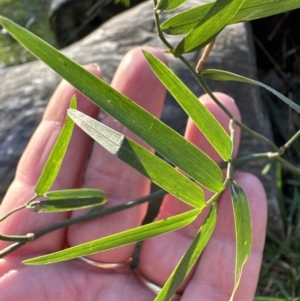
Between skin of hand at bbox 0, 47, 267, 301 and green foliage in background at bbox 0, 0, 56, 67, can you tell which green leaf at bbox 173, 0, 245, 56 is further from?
green foliage in background at bbox 0, 0, 56, 67

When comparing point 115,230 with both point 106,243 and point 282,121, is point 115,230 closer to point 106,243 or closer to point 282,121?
point 106,243

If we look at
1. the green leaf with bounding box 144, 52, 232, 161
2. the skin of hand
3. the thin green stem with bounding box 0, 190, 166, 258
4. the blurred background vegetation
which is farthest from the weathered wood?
the green leaf with bounding box 144, 52, 232, 161

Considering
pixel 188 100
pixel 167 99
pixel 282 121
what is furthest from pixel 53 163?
pixel 282 121

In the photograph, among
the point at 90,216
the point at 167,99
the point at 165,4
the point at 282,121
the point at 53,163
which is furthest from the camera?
the point at 282,121

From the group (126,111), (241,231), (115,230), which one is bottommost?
(115,230)

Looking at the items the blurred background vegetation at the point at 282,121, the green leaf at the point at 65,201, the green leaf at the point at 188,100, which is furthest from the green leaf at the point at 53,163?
the blurred background vegetation at the point at 282,121

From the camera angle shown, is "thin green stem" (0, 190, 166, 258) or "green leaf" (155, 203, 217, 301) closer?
"green leaf" (155, 203, 217, 301)
